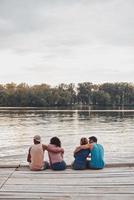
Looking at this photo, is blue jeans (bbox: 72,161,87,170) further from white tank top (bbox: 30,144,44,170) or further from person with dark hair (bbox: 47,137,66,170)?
white tank top (bbox: 30,144,44,170)

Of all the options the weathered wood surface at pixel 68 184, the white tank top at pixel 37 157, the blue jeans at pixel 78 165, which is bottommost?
the weathered wood surface at pixel 68 184

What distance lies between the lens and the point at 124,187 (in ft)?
39.7

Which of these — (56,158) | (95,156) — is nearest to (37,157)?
(56,158)

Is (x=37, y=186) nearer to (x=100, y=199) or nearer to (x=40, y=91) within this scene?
(x=100, y=199)

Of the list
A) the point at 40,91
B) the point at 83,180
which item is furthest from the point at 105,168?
the point at 40,91

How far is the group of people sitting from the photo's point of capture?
14633 mm

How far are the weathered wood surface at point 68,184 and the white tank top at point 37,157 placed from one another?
27 centimetres

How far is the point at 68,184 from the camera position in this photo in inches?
491

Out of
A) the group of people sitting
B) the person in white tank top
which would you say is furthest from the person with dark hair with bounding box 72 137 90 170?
the person in white tank top

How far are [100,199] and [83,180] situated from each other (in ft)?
7.08

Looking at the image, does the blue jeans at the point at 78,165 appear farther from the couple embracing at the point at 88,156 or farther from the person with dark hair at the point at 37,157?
the person with dark hair at the point at 37,157

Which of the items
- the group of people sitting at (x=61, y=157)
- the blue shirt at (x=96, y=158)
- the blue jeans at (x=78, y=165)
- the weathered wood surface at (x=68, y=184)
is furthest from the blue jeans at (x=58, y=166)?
the blue shirt at (x=96, y=158)

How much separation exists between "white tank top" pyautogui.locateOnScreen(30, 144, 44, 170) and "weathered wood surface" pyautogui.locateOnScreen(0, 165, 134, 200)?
10.8 inches

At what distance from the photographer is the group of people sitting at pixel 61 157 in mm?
14633
